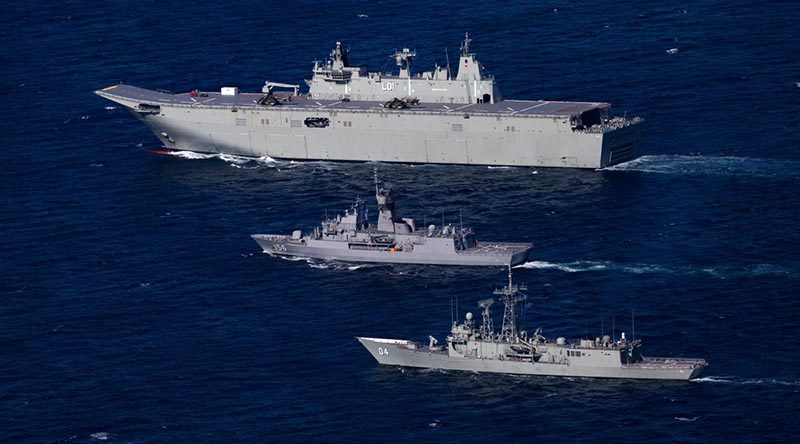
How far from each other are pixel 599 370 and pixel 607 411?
17.7ft

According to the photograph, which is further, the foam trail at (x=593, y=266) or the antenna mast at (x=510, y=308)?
the foam trail at (x=593, y=266)

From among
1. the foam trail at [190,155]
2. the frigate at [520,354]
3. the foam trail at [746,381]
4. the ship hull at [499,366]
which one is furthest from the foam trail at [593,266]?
the foam trail at [190,155]

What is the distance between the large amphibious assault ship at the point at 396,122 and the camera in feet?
601

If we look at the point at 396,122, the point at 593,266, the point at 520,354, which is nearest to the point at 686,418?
the point at 520,354

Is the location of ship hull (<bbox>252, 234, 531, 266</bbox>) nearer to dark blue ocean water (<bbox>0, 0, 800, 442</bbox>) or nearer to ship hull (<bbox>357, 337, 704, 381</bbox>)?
dark blue ocean water (<bbox>0, 0, 800, 442</bbox>)

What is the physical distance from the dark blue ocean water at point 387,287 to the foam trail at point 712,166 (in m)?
0.27

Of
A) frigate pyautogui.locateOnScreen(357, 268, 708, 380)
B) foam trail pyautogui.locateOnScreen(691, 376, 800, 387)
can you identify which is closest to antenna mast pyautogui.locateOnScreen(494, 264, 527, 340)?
frigate pyautogui.locateOnScreen(357, 268, 708, 380)

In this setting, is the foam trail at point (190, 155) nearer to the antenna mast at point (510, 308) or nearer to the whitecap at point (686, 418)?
the antenna mast at point (510, 308)

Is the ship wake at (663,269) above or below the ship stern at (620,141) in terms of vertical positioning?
below

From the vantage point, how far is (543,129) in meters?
183

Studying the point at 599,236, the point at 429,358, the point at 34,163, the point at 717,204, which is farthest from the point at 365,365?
the point at 34,163

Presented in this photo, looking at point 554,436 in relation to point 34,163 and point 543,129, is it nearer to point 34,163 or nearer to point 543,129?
point 543,129

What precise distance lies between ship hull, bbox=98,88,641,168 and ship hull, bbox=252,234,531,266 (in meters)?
26.2

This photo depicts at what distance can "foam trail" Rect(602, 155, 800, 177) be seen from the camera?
174125 mm
